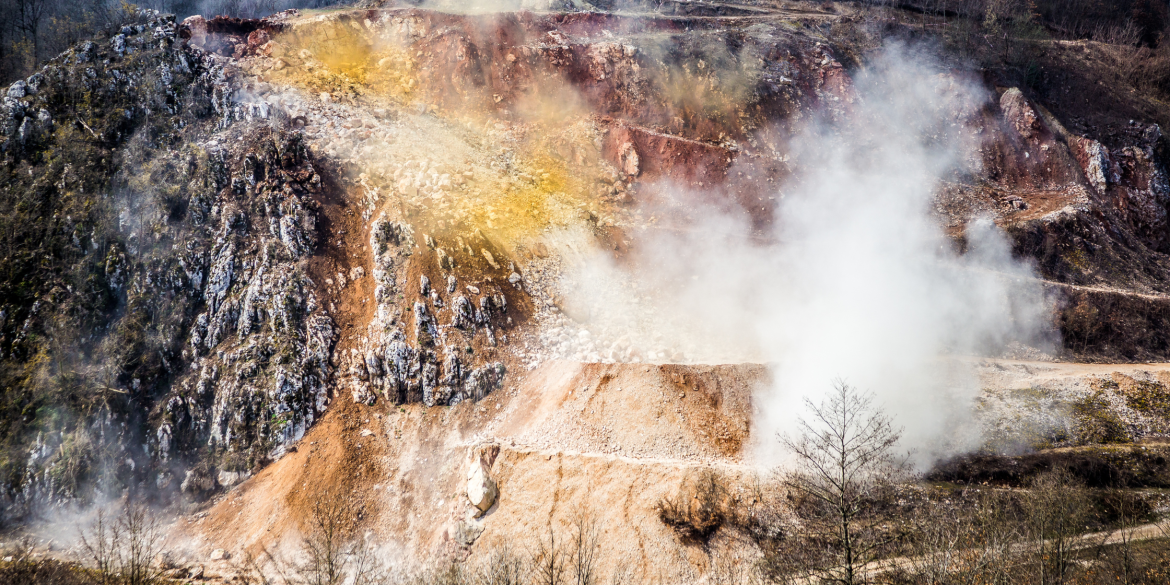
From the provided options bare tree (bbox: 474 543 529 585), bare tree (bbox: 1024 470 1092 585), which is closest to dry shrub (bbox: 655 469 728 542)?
bare tree (bbox: 474 543 529 585)

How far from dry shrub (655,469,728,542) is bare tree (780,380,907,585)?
7.80 ft

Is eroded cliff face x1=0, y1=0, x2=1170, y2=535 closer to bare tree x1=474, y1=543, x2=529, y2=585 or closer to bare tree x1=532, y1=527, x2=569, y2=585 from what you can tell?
bare tree x1=474, y1=543, x2=529, y2=585

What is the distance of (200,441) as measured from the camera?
21.6 m

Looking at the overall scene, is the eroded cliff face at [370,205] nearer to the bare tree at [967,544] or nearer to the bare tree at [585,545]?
the bare tree at [585,545]

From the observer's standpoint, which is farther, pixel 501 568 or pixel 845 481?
pixel 501 568

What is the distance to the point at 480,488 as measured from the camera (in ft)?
61.8

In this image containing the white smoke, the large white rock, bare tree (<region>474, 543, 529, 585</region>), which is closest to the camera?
bare tree (<region>474, 543, 529, 585</region>)

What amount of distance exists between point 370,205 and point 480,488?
51.5 ft

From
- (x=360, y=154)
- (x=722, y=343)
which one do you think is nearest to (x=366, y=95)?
(x=360, y=154)

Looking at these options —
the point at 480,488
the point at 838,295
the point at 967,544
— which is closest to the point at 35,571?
the point at 480,488

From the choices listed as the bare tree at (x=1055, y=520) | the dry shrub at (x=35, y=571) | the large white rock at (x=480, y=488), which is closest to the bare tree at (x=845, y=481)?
the bare tree at (x=1055, y=520)

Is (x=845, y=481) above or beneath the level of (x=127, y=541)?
above

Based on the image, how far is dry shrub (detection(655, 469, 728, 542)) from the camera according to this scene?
1720cm

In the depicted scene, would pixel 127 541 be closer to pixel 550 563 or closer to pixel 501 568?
pixel 501 568
